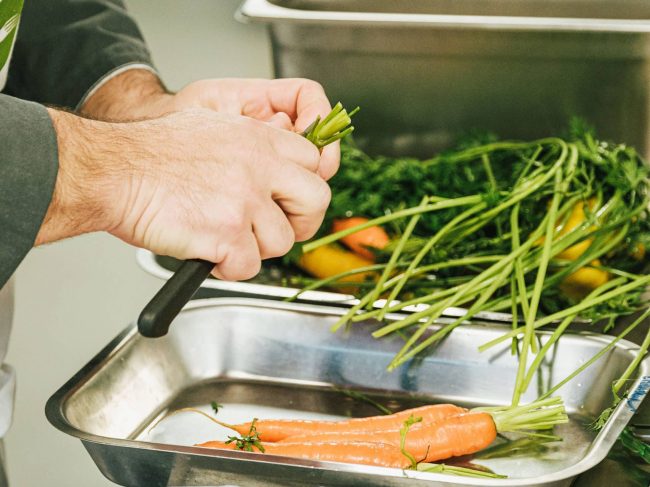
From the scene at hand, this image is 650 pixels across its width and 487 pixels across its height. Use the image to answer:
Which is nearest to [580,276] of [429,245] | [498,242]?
[498,242]

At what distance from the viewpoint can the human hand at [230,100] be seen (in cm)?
110

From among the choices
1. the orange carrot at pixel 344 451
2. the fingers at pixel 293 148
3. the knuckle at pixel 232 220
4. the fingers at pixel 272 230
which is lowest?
the orange carrot at pixel 344 451

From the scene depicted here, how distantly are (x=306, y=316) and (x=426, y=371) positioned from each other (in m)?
0.17

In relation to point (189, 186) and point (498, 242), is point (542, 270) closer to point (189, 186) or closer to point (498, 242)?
point (498, 242)

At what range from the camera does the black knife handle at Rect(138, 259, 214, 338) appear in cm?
78

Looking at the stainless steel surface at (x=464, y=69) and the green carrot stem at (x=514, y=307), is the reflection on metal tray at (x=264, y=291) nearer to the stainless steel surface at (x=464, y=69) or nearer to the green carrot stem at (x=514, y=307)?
the green carrot stem at (x=514, y=307)

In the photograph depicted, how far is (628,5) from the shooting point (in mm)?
1890

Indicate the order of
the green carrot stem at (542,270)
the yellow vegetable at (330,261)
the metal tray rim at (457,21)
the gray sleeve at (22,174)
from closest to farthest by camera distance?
the gray sleeve at (22,174)
the green carrot stem at (542,270)
the yellow vegetable at (330,261)
the metal tray rim at (457,21)

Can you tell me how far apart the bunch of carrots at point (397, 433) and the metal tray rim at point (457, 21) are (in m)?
0.76

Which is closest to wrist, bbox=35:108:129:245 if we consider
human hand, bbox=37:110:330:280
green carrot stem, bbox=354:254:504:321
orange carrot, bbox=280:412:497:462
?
human hand, bbox=37:110:330:280

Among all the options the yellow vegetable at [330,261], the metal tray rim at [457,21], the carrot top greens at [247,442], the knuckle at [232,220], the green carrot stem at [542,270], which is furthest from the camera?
the metal tray rim at [457,21]

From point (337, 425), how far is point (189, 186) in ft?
1.17

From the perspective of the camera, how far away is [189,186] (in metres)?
0.85

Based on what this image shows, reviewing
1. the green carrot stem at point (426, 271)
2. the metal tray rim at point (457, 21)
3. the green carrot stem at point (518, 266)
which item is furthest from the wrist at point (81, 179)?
the metal tray rim at point (457, 21)
